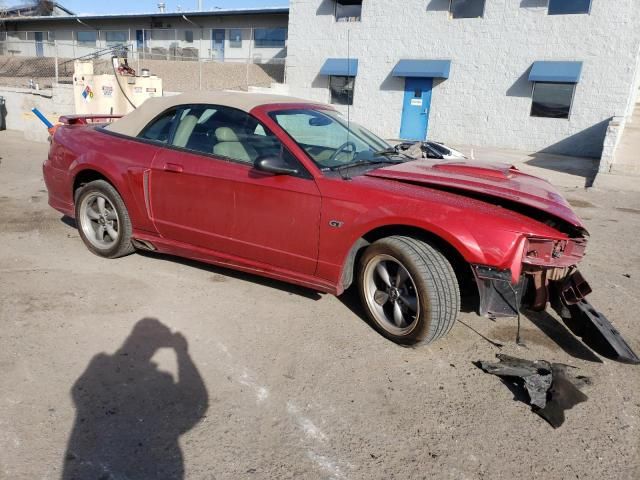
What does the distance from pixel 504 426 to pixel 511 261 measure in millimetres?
951

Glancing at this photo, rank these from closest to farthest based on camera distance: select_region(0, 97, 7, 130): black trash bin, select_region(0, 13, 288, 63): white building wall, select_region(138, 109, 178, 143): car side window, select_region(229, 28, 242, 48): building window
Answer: select_region(138, 109, 178, 143): car side window
select_region(0, 97, 7, 130): black trash bin
select_region(0, 13, 288, 63): white building wall
select_region(229, 28, 242, 48): building window

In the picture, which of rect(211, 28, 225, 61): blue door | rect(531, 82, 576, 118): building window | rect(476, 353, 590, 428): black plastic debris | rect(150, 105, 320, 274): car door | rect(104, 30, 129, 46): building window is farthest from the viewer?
rect(104, 30, 129, 46): building window

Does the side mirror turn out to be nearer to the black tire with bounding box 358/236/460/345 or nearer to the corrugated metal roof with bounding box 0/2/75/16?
the black tire with bounding box 358/236/460/345

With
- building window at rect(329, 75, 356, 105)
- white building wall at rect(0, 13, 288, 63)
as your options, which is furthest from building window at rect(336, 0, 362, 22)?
white building wall at rect(0, 13, 288, 63)

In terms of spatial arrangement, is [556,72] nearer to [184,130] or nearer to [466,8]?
[466,8]

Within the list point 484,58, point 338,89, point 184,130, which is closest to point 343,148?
point 184,130

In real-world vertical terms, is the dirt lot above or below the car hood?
below

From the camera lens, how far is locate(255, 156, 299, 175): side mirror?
139 inches

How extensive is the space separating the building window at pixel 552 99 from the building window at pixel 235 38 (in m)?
16.4

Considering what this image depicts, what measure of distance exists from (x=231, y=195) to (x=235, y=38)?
26170mm

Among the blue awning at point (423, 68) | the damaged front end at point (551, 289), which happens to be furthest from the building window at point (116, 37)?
the damaged front end at point (551, 289)

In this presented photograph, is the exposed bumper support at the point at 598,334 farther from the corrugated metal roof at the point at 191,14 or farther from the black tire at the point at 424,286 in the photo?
the corrugated metal roof at the point at 191,14

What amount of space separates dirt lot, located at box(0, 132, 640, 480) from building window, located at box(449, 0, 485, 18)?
15.9 m

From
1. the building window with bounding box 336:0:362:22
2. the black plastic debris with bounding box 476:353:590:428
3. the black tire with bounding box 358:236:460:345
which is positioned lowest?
the black plastic debris with bounding box 476:353:590:428
